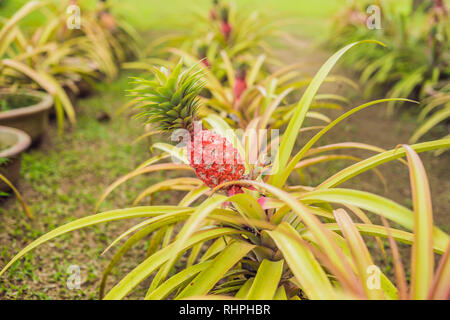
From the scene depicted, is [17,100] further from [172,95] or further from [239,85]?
[172,95]

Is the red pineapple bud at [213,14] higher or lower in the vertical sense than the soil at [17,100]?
higher

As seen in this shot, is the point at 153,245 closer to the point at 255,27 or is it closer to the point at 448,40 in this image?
the point at 255,27

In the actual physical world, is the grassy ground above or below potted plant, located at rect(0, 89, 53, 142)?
below

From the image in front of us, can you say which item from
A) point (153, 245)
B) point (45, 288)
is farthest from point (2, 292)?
point (153, 245)

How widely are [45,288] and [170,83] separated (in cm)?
104

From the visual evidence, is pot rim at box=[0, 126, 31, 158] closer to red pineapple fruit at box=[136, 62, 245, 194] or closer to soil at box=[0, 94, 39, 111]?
soil at box=[0, 94, 39, 111]

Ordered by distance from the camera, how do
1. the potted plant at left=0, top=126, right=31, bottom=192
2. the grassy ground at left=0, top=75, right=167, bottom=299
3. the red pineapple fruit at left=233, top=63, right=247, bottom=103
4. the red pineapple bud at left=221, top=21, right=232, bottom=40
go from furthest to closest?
the red pineapple bud at left=221, top=21, right=232, bottom=40 < the red pineapple fruit at left=233, top=63, right=247, bottom=103 < the potted plant at left=0, top=126, right=31, bottom=192 < the grassy ground at left=0, top=75, right=167, bottom=299

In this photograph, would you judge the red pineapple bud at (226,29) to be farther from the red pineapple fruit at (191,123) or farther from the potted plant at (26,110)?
the red pineapple fruit at (191,123)

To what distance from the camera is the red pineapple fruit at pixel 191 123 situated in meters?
0.97

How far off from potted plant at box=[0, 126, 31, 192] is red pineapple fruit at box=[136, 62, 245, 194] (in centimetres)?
104

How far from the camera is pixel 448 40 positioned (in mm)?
3236

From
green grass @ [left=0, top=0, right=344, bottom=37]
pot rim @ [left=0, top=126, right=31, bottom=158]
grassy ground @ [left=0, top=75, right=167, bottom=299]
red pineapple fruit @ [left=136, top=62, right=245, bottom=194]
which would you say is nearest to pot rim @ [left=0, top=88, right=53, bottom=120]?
pot rim @ [left=0, top=126, right=31, bottom=158]

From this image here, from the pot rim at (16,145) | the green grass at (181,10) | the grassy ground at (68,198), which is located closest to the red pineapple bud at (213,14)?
the green grass at (181,10)

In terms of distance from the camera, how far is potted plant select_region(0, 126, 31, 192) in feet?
5.80
